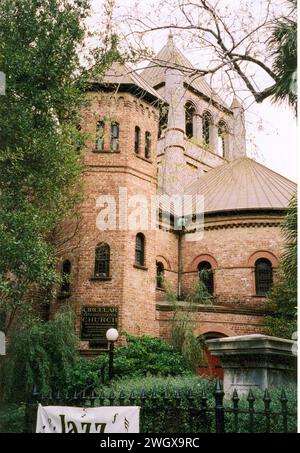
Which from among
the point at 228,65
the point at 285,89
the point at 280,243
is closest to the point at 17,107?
the point at 228,65

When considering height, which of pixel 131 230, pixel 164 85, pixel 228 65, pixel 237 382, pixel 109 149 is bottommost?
pixel 237 382

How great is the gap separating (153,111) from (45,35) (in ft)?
28.3

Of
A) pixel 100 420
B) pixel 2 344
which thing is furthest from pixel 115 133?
pixel 100 420

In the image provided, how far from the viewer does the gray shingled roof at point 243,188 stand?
910 inches

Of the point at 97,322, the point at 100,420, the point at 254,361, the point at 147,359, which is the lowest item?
the point at 147,359

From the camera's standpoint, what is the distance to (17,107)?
11742 millimetres

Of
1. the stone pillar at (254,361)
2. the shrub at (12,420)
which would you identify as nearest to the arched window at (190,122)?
the shrub at (12,420)

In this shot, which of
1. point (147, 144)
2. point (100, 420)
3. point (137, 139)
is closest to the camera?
point (100, 420)

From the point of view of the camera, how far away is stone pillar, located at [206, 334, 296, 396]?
23.7ft

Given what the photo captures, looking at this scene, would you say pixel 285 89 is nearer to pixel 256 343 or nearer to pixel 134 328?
pixel 256 343

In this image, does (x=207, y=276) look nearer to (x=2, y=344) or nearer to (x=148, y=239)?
(x=148, y=239)

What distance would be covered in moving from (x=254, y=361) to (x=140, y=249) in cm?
1172

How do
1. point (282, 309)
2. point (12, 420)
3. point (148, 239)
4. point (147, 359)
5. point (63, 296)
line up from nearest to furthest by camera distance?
point (12, 420), point (147, 359), point (63, 296), point (148, 239), point (282, 309)

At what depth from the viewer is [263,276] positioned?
22578mm
